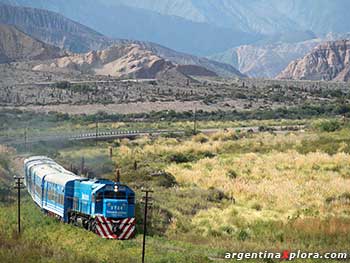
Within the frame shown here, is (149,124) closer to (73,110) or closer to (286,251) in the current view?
(73,110)

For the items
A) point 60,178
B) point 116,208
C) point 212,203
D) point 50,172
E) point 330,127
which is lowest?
point 330,127

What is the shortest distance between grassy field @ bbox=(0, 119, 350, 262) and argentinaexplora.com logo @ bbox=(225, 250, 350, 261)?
61 cm

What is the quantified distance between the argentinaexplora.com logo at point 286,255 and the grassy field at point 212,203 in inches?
24.1

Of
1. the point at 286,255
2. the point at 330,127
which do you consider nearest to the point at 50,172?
the point at 286,255

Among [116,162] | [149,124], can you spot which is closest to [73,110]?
[149,124]

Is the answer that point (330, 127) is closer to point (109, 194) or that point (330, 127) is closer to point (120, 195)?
point (120, 195)

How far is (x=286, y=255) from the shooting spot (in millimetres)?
23516

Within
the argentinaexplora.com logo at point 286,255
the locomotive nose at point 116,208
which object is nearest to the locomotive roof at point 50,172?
the locomotive nose at point 116,208

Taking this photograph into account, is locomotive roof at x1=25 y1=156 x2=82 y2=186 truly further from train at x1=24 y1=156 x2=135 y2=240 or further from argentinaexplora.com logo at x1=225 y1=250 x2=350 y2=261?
argentinaexplora.com logo at x1=225 y1=250 x2=350 y2=261

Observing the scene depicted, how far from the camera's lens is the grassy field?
24.3 meters

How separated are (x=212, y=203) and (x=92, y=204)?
10.9 meters

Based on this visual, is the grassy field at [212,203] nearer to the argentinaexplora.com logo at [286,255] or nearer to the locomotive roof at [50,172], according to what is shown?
the argentinaexplora.com logo at [286,255]

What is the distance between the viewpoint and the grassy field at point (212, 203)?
24.3 metres

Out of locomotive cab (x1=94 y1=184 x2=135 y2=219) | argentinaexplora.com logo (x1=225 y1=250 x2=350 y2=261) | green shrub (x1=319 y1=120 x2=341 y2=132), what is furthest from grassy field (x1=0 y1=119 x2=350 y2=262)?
green shrub (x1=319 y1=120 x2=341 y2=132)
